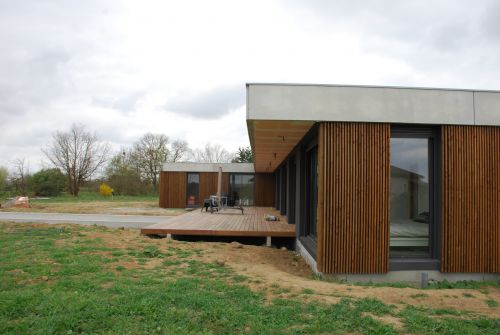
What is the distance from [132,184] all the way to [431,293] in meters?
32.0

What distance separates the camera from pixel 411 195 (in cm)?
577

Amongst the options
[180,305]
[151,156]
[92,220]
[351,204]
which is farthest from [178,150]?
[180,305]

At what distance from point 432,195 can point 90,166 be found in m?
35.0

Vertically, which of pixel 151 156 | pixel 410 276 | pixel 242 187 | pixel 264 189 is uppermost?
pixel 151 156

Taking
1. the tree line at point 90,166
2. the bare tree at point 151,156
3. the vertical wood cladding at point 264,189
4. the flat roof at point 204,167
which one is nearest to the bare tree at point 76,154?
the tree line at point 90,166

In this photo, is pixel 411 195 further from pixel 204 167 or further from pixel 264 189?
pixel 204 167

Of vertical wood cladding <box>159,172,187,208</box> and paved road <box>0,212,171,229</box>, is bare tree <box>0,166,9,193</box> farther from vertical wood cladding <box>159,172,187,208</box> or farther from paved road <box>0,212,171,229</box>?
paved road <box>0,212,171,229</box>

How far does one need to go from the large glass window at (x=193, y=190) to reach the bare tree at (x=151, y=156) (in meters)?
14.7

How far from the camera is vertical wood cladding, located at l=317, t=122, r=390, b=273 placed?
5.38 metres

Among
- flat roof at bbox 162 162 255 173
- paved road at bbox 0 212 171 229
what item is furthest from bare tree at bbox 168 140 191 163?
paved road at bbox 0 212 171 229

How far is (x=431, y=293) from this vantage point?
4324mm

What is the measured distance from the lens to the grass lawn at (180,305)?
3.02 metres

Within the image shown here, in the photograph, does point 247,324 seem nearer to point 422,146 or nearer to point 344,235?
point 344,235

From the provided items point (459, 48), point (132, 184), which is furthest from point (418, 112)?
point (132, 184)
